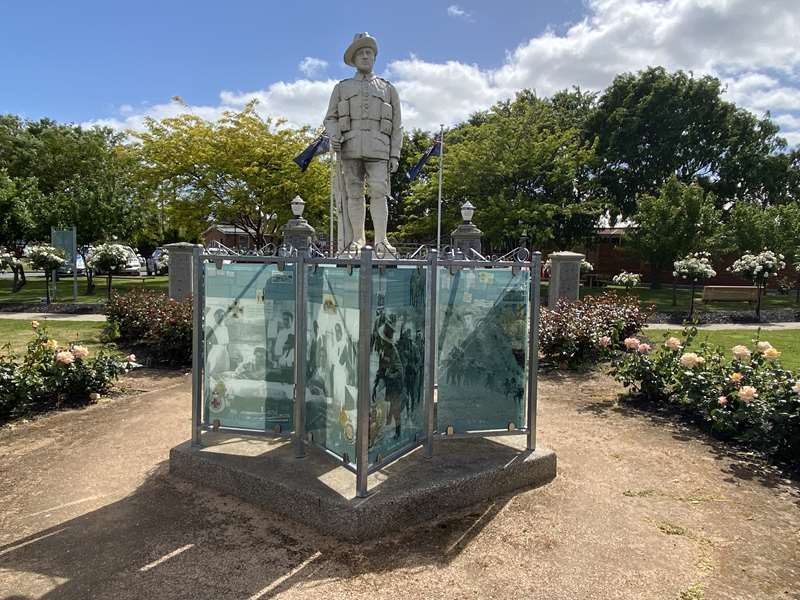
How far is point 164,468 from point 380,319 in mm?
2493

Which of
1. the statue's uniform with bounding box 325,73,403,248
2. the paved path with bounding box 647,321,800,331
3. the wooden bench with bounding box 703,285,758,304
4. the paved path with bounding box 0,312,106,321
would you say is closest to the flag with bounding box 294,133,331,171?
the statue's uniform with bounding box 325,73,403,248

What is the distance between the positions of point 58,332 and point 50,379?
6275 millimetres

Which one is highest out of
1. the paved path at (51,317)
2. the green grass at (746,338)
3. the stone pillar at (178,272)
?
the stone pillar at (178,272)

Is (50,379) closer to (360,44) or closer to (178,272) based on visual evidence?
(360,44)

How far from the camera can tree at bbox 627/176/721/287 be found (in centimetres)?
1978

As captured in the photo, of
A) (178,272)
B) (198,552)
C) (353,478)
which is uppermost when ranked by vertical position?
(178,272)

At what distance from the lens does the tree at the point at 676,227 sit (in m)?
19.8

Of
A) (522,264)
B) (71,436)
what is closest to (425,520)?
(522,264)

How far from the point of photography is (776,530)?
366 cm

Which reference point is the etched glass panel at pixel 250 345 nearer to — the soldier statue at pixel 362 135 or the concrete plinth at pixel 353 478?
the concrete plinth at pixel 353 478

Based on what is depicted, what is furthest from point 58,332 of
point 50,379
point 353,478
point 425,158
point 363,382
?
point 363,382

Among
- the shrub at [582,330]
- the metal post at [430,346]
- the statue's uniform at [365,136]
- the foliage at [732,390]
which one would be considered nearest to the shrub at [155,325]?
the statue's uniform at [365,136]

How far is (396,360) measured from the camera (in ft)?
12.9

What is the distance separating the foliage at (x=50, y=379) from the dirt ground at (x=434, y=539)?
3.34 ft
